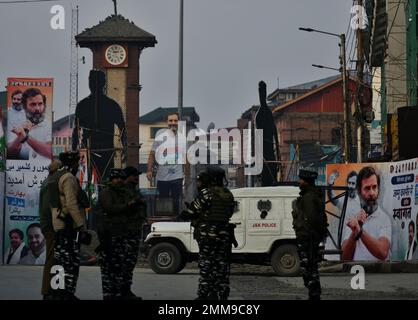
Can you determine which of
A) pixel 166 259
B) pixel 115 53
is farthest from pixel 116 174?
pixel 115 53

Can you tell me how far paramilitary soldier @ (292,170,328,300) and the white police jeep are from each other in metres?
9.96

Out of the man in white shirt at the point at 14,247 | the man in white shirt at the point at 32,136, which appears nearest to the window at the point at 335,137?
the man in white shirt at the point at 32,136

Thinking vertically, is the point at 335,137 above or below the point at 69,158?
above

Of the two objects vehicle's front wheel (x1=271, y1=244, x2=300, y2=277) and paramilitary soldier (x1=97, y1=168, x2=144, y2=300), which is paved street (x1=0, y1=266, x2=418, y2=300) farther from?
paramilitary soldier (x1=97, y1=168, x2=144, y2=300)

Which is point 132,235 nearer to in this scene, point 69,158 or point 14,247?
point 69,158

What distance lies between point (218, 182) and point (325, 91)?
81.1 m

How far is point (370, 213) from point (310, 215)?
40.6 ft

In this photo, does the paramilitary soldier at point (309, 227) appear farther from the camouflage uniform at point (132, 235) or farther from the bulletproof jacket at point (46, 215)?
the bulletproof jacket at point (46, 215)

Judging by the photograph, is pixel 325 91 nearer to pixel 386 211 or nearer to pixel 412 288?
pixel 386 211

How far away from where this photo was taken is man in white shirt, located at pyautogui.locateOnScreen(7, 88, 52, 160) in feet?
102

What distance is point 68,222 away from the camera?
12.3 m

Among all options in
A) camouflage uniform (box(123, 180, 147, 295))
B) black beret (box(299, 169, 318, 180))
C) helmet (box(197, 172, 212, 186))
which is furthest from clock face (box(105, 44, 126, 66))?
helmet (box(197, 172, 212, 186))

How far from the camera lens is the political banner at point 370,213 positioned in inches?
973

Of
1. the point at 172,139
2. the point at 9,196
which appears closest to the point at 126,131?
the point at 172,139
